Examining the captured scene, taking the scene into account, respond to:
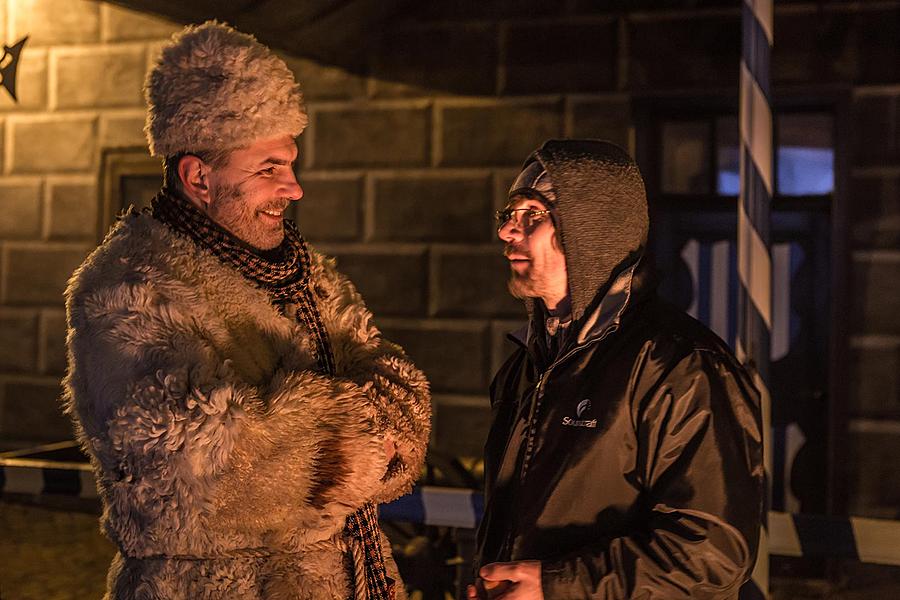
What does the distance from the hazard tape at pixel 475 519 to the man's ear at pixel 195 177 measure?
125 cm

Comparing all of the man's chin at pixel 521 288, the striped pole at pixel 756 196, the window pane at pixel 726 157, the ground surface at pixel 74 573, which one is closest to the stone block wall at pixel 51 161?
the ground surface at pixel 74 573

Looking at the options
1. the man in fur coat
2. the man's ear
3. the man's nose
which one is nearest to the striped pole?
the man in fur coat

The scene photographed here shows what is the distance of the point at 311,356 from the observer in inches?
94.5

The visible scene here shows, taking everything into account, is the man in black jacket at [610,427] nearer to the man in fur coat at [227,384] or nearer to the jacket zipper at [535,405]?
the jacket zipper at [535,405]

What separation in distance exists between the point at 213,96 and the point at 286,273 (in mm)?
427

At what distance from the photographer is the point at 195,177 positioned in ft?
7.63

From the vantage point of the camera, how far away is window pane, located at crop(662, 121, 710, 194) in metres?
6.12

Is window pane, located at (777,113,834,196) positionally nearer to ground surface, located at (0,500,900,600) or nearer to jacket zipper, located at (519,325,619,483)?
ground surface, located at (0,500,900,600)

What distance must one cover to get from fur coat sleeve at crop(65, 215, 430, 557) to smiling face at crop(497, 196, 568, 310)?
1.45ft

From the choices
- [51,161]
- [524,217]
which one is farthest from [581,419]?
[51,161]

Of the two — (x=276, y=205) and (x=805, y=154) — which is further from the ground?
(x=805, y=154)

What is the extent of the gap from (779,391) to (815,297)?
0.58 meters

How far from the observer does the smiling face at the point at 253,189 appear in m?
2.31

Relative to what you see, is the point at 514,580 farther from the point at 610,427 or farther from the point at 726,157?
the point at 726,157
